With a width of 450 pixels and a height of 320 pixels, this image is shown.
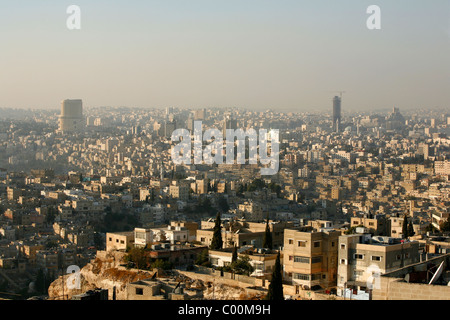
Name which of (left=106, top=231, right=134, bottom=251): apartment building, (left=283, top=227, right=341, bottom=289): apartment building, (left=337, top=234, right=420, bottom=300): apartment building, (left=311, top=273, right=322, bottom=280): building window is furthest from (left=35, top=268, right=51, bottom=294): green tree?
(left=337, top=234, right=420, bottom=300): apartment building

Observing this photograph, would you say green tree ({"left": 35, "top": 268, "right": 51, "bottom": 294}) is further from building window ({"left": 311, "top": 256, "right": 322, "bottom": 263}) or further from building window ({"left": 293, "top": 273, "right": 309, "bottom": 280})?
building window ({"left": 311, "top": 256, "right": 322, "bottom": 263})

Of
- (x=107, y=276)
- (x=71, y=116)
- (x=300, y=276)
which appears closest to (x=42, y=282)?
(x=107, y=276)

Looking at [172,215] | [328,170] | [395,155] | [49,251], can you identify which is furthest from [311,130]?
[49,251]

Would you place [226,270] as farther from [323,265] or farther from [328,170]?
[328,170]

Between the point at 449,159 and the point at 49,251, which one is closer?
the point at 49,251

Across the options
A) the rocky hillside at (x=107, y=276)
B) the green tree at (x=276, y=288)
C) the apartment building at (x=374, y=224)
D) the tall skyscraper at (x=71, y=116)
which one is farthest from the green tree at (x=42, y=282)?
the tall skyscraper at (x=71, y=116)

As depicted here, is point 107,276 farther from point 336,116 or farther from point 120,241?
point 336,116

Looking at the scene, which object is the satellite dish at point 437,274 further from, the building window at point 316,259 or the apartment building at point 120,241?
the apartment building at point 120,241
